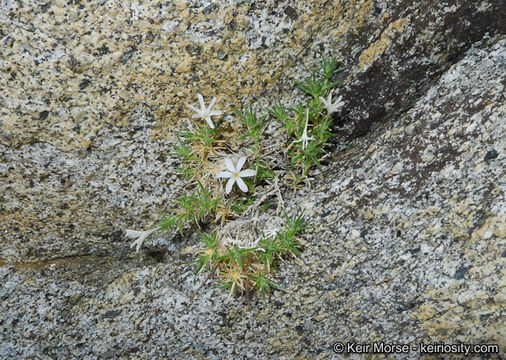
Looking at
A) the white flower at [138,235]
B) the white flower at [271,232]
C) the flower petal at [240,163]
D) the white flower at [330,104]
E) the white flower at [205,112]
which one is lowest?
the white flower at [271,232]

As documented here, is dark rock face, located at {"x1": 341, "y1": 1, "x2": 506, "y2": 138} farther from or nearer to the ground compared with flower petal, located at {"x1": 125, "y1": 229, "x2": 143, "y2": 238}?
farther from the ground

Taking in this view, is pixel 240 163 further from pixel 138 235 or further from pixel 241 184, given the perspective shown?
pixel 138 235

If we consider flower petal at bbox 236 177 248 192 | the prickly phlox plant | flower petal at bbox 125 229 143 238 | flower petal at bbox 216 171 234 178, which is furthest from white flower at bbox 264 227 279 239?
flower petal at bbox 125 229 143 238

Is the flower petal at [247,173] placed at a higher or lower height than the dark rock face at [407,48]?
lower

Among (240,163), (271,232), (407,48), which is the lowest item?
(271,232)

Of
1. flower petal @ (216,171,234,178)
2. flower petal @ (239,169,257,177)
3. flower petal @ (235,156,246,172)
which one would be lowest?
flower petal @ (239,169,257,177)

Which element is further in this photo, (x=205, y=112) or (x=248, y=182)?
(x=248, y=182)

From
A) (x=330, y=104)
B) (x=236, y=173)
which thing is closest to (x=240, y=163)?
(x=236, y=173)

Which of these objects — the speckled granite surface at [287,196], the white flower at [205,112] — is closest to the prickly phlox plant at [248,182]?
the white flower at [205,112]

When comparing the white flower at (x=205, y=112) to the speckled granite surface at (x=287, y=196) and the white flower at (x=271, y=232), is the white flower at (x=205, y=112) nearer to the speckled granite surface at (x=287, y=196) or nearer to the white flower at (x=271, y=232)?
the speckled granite surface at (x=287, y=196)

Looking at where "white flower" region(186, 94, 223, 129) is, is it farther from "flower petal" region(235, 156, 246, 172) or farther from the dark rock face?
the dark rock face
